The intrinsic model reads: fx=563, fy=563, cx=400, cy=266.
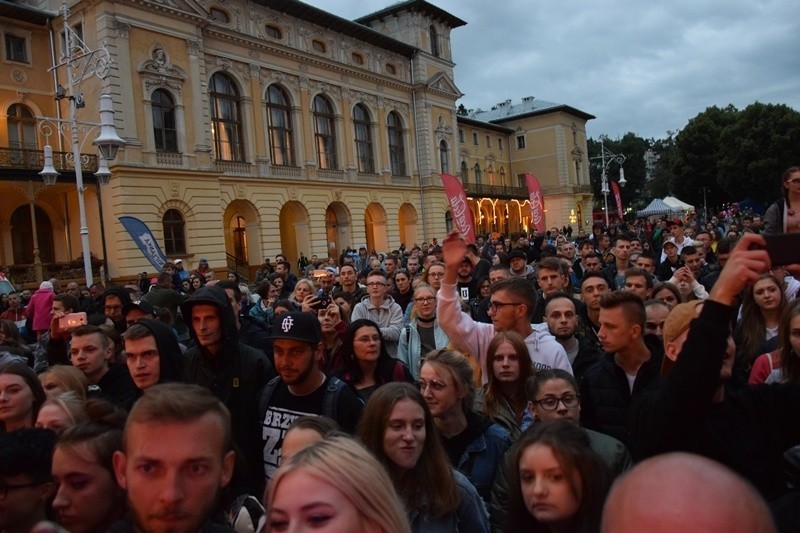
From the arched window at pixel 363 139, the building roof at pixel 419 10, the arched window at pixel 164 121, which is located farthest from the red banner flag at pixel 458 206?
the building roof at pixel 419 10

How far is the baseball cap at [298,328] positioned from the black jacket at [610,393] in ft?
5.94

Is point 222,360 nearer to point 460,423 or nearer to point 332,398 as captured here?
point 332,398

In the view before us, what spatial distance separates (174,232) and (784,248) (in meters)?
26.7

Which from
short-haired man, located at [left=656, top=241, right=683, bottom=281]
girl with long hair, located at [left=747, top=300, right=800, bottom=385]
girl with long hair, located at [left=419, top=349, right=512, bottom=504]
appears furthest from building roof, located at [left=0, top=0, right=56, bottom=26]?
girl with long hair, located at [left=747, top=300, right=800, bottom=385]

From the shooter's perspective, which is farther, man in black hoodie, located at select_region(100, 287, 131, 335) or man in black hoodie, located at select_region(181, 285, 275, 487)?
man in black hoodie, located at select_region(100, 287, 131, 335)

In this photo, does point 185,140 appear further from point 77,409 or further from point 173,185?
point 77,409

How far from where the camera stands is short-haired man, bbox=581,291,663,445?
11.5 ft

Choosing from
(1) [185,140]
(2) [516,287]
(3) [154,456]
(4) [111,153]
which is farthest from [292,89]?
(3) [154,456]

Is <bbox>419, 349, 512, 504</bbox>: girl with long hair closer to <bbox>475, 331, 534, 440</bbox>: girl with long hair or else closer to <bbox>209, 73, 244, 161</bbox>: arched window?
<bbox>475, 331, 534, 440</bbox>: girl with long hair

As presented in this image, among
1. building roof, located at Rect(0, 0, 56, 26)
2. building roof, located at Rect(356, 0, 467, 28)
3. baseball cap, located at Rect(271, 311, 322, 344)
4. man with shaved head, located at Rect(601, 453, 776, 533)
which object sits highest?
building roof, located at Rect(356, 0, 467, 28)

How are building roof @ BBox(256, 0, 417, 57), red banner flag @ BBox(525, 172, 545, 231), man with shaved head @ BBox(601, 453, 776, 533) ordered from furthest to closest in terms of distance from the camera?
building roof @ BBox(256, 0, 417, 57) < red banner flag @ BBox(525, 172, 545, 231) < man with shaved head @ BBox(601, 453, 776, 533)

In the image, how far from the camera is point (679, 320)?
265cm

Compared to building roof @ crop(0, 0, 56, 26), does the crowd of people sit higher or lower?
lower

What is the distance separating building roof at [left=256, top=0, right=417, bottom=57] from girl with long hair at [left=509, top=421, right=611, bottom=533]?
104 feet
